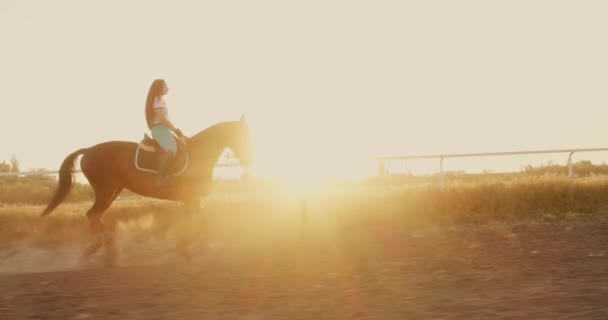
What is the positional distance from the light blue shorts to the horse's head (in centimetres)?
100

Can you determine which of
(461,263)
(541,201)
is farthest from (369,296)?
(541,201)

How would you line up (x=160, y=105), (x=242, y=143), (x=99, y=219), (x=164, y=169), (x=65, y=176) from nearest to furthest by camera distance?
1. (x=160, y=105)
2. (x=164, y=169)
3. (x=99, y=219)
4. (x=242, y=143)
5. (x=65, y=176)

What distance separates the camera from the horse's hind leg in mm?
11891

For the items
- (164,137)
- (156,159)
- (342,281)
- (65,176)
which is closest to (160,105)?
(164,137)

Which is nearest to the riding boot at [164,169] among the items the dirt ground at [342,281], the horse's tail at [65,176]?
the dirt ground at [342,281]

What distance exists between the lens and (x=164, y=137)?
11852mm

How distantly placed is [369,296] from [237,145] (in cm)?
537

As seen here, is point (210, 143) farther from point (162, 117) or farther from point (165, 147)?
point (162, 117)

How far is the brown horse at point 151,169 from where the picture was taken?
12055 mm

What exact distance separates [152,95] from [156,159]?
1115 mm

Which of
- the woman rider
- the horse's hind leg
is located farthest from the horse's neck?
the horse's hind leg

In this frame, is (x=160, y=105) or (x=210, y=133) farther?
(x=210, y=133)

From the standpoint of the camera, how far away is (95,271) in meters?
10.6

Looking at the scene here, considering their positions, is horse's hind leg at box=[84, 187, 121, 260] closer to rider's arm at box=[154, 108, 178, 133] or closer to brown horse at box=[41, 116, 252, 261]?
brown horse at box=[41, 116, 252, 261]
